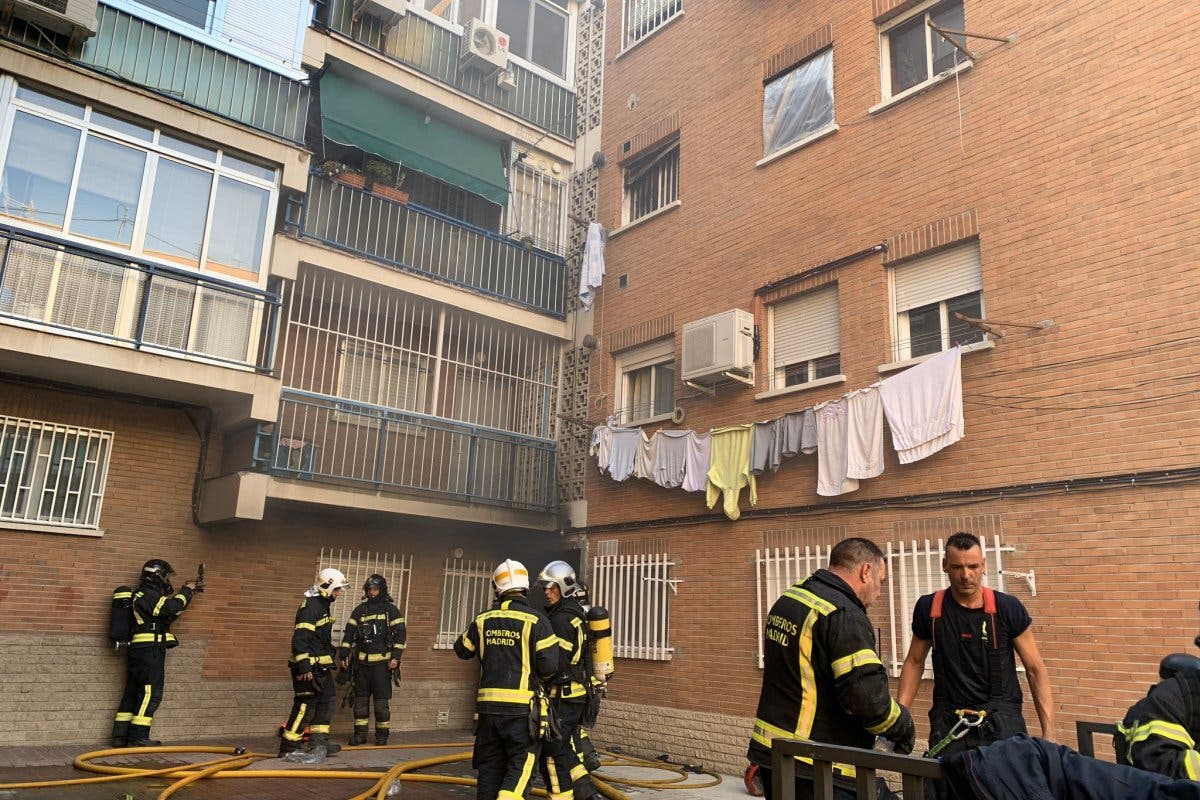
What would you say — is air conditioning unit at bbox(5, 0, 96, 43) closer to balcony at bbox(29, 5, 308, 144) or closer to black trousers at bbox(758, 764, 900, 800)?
balcony at bbox(29, 5, 308, 144)

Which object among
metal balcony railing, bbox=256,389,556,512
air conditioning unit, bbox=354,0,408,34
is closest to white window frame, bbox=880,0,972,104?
metal balcony railing, bbox=256,389,556,512

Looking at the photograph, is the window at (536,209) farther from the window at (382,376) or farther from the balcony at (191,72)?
the balcony at (191,72)

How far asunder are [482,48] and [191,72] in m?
4.84

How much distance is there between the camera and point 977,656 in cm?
455

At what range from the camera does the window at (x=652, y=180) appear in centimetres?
1325

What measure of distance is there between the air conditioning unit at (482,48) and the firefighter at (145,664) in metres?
9.26

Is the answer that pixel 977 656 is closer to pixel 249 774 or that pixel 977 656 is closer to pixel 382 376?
pixel 249 774

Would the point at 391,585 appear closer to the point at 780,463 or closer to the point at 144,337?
the point at 144,337

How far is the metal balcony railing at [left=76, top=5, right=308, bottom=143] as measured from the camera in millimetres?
10367

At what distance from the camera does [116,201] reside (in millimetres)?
10273

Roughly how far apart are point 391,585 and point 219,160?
634 cm

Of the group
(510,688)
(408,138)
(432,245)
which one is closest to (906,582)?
(510,688)

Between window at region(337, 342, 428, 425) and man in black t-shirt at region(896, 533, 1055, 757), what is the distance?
9.24m

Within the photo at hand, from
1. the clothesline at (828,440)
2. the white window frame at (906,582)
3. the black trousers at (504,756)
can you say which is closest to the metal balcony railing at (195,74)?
the clothesline at (828,440)
